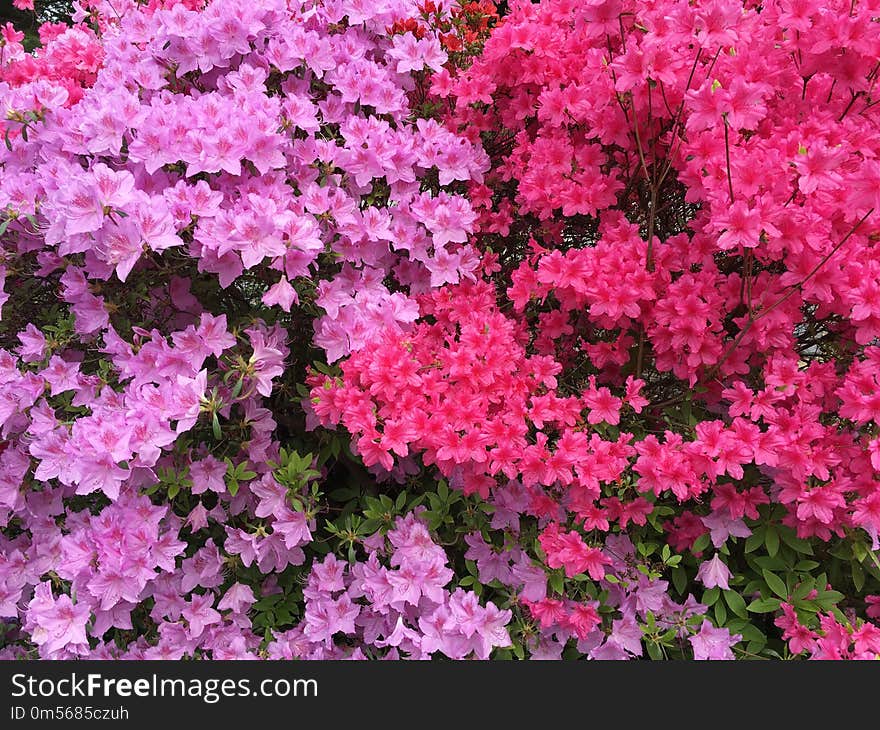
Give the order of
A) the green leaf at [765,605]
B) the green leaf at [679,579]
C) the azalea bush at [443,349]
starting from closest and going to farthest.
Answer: the azalea bush at [443,349]
the green leaf at [765,605]
the green leaf at [679,579]

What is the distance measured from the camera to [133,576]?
176 cm

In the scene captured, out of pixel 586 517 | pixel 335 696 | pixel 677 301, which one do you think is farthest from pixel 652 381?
pixel 335 696

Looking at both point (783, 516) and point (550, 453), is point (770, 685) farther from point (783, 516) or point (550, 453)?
point (550, 453)

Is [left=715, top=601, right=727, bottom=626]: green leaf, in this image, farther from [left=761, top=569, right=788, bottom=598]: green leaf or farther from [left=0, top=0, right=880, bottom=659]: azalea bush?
[left=761, top=569, right=788, bottom=598]: green leaf

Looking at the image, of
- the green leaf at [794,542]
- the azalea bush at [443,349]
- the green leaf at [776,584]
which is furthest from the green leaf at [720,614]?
the green leaf at [794,542]

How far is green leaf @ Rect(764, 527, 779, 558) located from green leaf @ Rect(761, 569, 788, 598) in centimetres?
5

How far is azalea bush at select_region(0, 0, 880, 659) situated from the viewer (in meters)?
1.67

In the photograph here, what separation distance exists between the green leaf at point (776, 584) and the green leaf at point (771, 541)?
Result: 0.16 ft

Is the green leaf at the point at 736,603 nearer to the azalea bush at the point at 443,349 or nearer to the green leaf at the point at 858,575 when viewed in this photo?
the azalea bush at the point at 443,349

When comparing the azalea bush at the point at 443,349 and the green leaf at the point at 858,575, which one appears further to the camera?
the green leaf at the point at 858,575

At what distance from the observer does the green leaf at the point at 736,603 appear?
1827mm

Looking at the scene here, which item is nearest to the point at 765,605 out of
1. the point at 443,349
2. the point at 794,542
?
the point at 794,542

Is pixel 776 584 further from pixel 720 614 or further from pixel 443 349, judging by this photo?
pixel 443 349

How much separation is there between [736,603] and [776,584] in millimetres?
110
